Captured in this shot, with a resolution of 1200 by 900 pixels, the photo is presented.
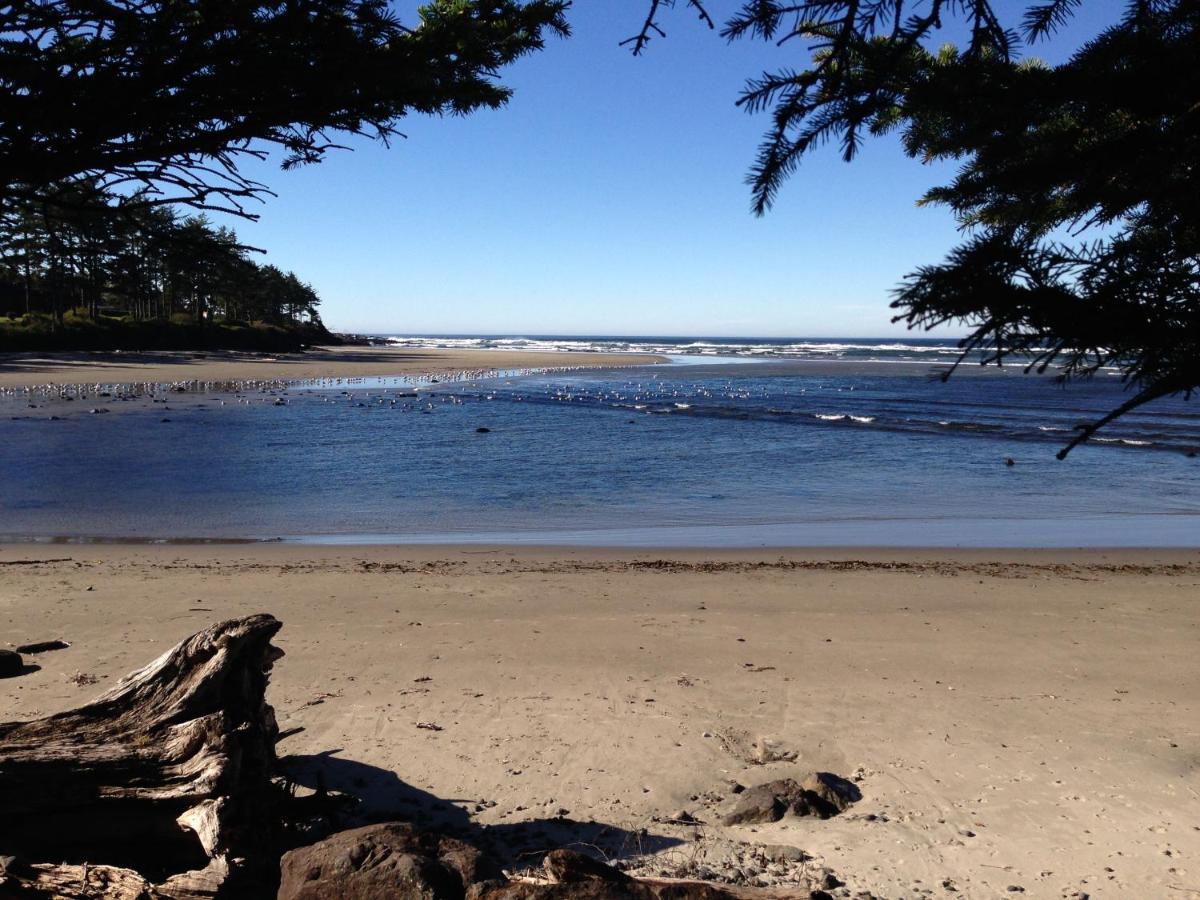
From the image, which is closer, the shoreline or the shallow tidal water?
the shoreline

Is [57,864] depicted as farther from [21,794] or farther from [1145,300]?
[1145,300]

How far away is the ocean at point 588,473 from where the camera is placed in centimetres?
1260

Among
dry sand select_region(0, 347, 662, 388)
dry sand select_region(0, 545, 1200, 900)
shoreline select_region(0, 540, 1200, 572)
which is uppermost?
dry sand select_region(0, 347, 662, 388)

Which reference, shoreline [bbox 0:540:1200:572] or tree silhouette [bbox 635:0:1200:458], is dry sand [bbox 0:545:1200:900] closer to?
shoreline [bbox 0:540:1200:572]

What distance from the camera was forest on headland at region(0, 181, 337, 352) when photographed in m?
2.95

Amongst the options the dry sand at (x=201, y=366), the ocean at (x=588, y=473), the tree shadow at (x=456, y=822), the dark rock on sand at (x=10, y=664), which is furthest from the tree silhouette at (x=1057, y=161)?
the dry sand at (x=201, y=366)

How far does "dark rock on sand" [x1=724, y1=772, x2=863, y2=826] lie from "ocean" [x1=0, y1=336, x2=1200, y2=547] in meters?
7.50

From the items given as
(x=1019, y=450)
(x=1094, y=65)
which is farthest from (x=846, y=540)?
(x=1019, y=450)

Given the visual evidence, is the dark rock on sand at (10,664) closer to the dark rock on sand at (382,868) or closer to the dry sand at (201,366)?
the dark rock on sand at (382,868)

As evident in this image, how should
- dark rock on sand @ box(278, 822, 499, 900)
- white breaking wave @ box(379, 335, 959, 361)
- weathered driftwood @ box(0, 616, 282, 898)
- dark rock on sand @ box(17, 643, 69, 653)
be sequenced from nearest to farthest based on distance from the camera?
1. dark rock on sand @ box(278, 822, 499, 900)
2. weathered driftwood @ box(0, 616, 282, 898)
3. dark rock on sand @ box(17, 643, 69, 653)
4. white breaking wave @ box(379, 335, 959, 361)

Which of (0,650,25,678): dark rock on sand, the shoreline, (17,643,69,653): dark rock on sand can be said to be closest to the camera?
(0,650,25,678): dark rock on sand

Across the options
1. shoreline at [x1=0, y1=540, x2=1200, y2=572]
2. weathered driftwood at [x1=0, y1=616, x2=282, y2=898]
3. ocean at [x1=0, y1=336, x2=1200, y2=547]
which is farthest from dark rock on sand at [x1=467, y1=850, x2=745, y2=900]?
ocean at [x1=0, y1=336, x2=1200, y2=547]

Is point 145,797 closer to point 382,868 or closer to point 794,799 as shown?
point 382,868

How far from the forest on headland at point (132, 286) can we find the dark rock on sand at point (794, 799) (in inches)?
123
